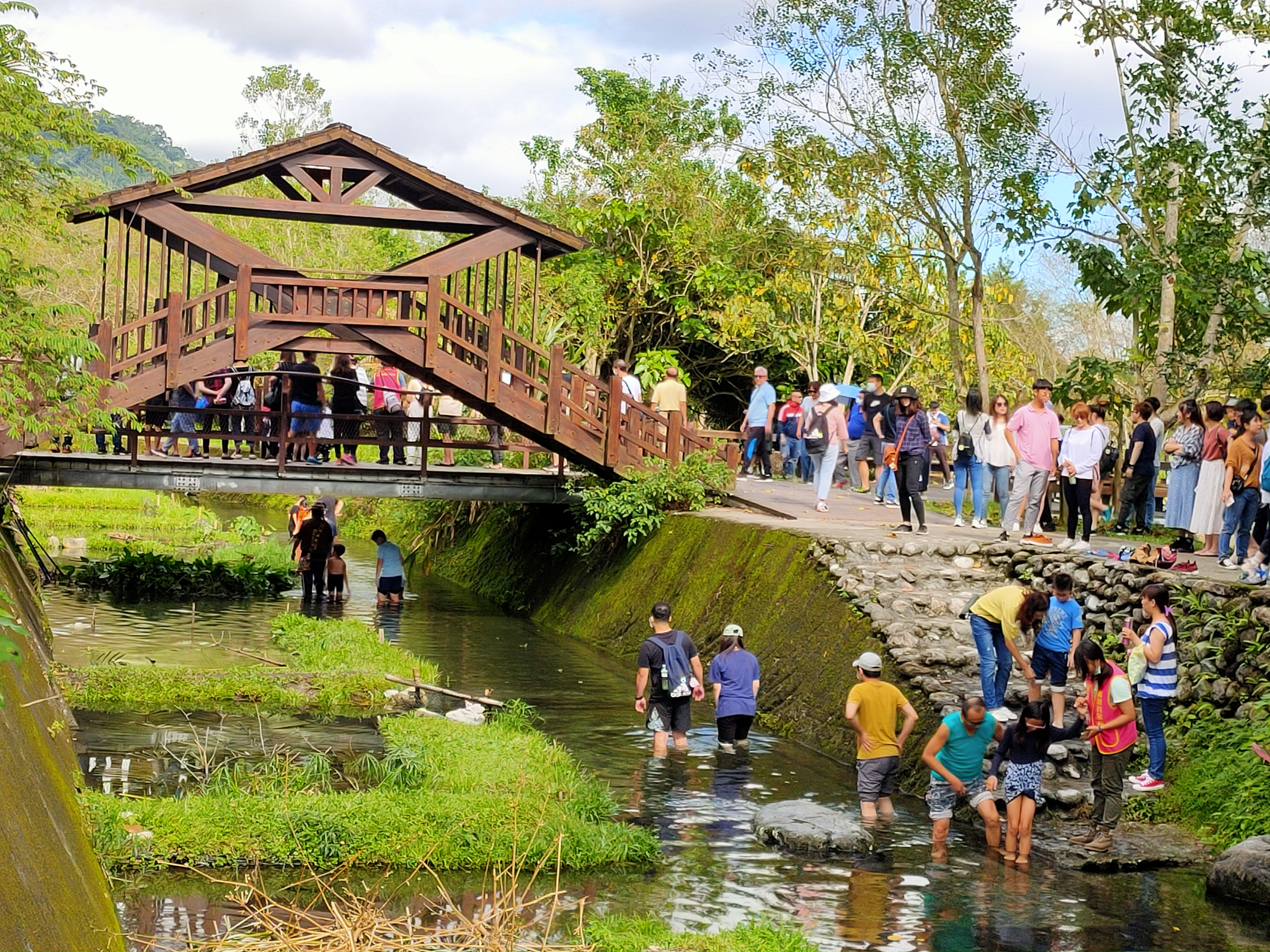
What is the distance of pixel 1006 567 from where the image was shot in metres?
16.9

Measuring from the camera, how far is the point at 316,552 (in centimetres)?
2373

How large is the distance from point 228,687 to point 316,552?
8.64 m

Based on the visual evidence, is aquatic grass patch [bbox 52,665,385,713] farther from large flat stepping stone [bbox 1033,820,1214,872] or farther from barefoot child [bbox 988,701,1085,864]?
large flat stepping stone [bbox 1033,820,1214,872]

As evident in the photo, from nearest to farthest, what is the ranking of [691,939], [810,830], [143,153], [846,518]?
[691,939]
[810,830]
[846,518]
[143,153]

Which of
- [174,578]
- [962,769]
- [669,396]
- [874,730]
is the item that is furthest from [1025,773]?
[174,578]

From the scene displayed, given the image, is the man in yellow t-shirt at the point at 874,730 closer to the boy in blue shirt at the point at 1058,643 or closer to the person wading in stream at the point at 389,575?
the boy in blue shirt at the point at 1058,643

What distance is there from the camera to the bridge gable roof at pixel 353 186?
20766 millimetres

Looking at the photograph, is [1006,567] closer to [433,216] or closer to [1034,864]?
[1034,864]

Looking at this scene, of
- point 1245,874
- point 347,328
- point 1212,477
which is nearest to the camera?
point 1245,874

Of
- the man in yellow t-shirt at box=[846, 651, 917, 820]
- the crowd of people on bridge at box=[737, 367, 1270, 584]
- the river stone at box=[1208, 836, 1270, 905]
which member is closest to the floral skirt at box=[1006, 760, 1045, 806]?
the man in yellow t-shirt at box=[846, 651, 917, 820]

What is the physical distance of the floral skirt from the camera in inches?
422

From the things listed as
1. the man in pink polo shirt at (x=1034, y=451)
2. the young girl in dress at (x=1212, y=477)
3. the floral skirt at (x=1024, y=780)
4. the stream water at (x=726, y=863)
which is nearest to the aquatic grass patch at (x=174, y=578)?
the stream water at (x=726, y=863)

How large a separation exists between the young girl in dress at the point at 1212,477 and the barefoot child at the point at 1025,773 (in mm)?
6045

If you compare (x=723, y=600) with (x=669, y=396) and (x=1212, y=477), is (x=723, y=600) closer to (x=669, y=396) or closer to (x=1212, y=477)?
(x=1212, y=477)
